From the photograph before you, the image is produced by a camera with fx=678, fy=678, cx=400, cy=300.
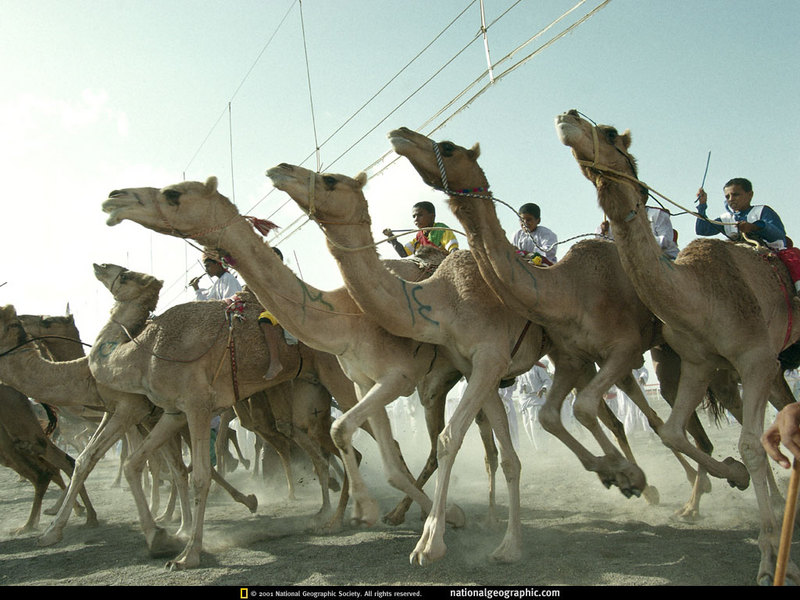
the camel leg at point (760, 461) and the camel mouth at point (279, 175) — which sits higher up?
the camel mouth at point (279, 175)

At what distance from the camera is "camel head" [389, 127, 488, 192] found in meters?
5.68

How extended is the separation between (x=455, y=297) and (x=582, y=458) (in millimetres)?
1844

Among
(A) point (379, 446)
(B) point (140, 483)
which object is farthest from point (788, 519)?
(B) point (140, 483)

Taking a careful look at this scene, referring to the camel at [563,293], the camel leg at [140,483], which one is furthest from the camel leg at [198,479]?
the camel at [563,293]

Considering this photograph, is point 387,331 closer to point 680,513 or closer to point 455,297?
point 455,297

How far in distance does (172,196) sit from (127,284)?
108 inches

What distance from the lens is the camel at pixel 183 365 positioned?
273 inches

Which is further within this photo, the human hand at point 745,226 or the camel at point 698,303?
the human hand at point 745,226

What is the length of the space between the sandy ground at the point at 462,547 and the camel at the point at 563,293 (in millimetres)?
730

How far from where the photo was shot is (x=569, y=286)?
A: 6219 mm

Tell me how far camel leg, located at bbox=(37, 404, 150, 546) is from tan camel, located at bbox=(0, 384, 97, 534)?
1701 mm

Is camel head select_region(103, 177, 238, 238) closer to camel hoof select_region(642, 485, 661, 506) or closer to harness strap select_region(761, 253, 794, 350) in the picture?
harness strap select_region(761, 253, 794, 350)

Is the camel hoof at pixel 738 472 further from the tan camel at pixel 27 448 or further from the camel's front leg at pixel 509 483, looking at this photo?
the tan camel at pixel 27 448
